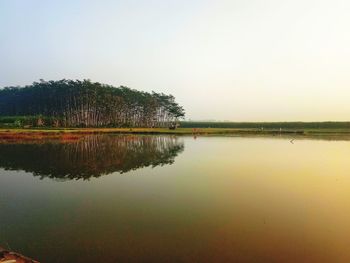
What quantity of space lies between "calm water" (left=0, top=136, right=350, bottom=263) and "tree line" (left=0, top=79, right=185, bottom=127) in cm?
7529

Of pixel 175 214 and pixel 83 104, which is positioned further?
pixel 83 104

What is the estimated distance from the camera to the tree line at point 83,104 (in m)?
104

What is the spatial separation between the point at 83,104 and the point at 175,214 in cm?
10081

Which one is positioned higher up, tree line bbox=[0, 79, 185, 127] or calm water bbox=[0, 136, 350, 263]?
tree line bbox=[0, 79, 185, 127]

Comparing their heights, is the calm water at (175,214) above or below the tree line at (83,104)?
below

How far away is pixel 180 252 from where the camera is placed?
29.2ft

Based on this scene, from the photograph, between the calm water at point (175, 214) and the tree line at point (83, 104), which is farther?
the tree line at point (83, 104)

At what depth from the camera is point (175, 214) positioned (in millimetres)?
12383

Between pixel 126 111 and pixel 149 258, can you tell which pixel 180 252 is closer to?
pixel 149 258

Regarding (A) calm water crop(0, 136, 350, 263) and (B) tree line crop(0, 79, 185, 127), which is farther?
(B) tree line crop(0, 79, 185, 127)

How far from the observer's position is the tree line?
342 ft

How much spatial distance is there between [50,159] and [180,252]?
22.1 meters

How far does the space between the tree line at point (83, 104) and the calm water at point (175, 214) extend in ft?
247

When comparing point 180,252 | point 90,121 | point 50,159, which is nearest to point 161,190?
point 180,252
